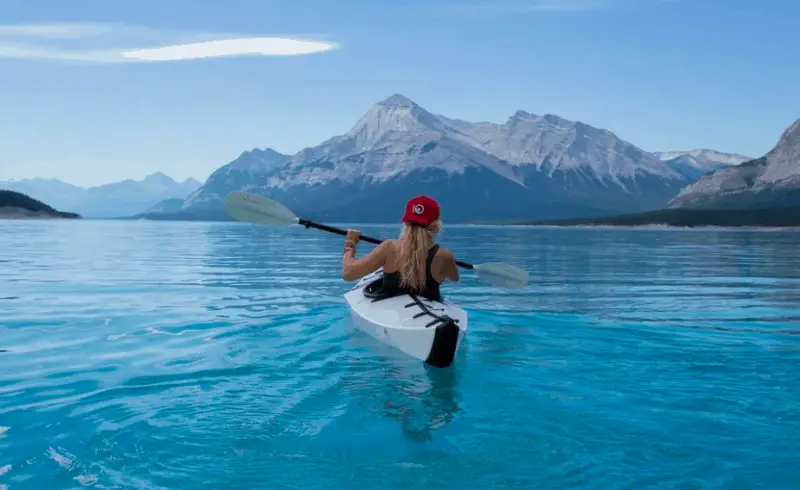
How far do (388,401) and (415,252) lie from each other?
2799 millimetres

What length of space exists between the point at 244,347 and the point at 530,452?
6607 mm

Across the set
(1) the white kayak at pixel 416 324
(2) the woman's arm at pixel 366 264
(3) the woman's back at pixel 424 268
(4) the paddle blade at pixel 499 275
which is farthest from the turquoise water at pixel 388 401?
(2) the woman's arm at pixel 366 264

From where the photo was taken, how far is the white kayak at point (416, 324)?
31.3ft

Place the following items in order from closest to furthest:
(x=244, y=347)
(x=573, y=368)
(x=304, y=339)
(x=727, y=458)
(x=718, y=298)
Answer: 1. (x=727, y=458)
2. (x=573, y=368)
3. (x=244, y=347)
4. (x=304, y=339)
5. (x=718, y=298)

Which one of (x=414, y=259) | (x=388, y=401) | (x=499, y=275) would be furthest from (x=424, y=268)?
(x=499, y=275)

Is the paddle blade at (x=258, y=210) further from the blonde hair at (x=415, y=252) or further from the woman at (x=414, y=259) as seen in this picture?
the blonde hair at (x=415, y=252)

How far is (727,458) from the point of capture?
21.8ft

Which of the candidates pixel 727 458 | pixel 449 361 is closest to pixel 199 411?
pixel 449 361

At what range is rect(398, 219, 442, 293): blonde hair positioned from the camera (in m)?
10.4

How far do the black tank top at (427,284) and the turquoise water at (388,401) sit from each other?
3.46 ft

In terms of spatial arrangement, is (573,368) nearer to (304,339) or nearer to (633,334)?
(633,334)

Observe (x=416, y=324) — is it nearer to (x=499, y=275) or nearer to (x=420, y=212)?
(x=420, y=212)

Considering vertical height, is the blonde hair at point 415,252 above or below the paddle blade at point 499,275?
above

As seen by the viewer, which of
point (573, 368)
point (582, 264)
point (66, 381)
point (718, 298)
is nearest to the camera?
point (66, 381)
